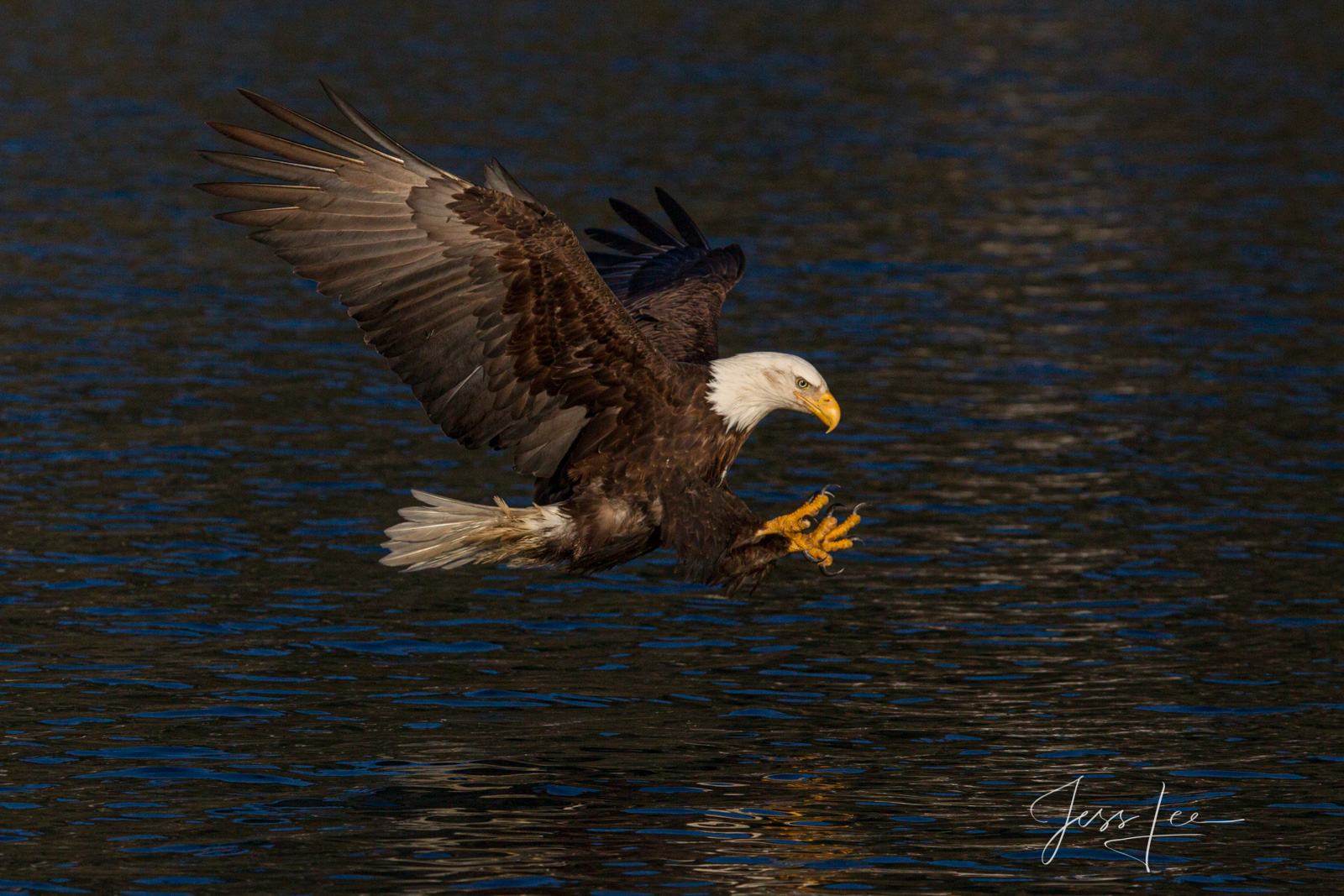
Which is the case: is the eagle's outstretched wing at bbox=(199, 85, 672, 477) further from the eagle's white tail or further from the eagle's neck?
the eagle's white tail

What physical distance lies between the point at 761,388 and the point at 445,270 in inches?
51.1

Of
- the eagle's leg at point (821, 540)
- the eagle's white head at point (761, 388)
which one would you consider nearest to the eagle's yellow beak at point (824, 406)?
the eagle's white head at point (761, 388)

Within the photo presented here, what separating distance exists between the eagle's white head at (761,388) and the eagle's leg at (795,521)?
0.29 m

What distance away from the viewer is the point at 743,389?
25.8 ft

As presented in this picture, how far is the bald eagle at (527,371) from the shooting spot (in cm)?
734

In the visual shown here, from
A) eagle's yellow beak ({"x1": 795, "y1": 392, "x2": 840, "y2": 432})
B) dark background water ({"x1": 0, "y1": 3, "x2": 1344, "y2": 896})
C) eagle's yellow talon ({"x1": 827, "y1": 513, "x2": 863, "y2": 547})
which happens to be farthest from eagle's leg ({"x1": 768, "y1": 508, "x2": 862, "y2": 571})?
dark background water ({"x1": 0, "y1": 3, "x2": 1344, "y2": 896})

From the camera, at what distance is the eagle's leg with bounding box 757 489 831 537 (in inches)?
311

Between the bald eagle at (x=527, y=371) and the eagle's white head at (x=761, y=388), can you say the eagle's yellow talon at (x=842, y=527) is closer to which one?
the bald eagle at (x=527, y=371)

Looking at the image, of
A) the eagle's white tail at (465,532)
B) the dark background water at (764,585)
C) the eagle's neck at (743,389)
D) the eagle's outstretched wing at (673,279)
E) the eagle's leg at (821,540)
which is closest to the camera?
the dark background water at (764,585)

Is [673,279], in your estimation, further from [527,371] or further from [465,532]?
[465,532]

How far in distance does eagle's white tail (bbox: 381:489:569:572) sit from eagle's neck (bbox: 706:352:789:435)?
0.74 metres

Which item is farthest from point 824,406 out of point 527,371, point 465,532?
point 465,532

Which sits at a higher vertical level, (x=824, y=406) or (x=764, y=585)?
(x=824, y=406)
